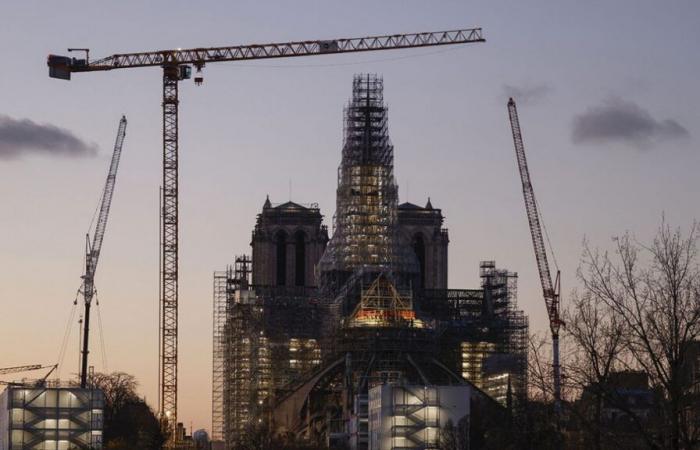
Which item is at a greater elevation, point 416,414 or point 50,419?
point 416,414

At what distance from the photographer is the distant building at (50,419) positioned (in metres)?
136

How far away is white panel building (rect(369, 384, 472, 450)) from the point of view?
146 meters

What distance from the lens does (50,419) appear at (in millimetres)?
136375

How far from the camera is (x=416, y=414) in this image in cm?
14700

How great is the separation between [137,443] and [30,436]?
57.1 m

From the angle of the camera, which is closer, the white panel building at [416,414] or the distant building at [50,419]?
the distant building at [50,419]

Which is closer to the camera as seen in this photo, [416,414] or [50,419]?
[50,419]

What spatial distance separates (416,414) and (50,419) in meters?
29.1

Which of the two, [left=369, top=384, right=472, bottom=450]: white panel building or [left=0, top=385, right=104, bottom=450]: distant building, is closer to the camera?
→ [left=0, top=385, right=104, bottom=450]: distant building

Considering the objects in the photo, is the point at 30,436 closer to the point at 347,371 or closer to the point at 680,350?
the point at 347,371

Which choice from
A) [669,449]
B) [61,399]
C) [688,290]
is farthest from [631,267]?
[61,399]

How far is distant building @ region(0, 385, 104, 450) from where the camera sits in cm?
13562

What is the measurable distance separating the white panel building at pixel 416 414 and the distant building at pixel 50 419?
23787 mm

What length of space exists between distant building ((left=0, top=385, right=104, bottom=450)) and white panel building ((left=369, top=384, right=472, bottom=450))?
2379 centimetres
